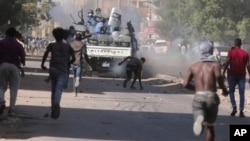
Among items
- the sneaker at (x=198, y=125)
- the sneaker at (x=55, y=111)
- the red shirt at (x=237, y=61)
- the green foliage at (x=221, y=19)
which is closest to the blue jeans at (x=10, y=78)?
the sneaker at (x=55, y=111)

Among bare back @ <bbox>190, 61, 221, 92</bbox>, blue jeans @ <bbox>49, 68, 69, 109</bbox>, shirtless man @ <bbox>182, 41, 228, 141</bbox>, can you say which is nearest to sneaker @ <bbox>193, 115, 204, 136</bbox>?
shirtless man @ <bbox>182, 41, 228, 141</bbox>

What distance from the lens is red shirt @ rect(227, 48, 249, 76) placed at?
1647cm

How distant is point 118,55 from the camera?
3394 centimetres

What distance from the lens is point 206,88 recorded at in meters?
9.45

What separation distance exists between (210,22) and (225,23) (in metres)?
1.72

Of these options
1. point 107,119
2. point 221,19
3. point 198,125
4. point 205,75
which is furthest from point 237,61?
point 221,19

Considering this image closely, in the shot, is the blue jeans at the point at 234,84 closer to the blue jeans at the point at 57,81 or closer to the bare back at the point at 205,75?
the blue jeans at the point at 57,81

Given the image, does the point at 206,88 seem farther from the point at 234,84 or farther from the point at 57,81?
the point at 234,84

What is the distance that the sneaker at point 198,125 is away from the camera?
879 cm

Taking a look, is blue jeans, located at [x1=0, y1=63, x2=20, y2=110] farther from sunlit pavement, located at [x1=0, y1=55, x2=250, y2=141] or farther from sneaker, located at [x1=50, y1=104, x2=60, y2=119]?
sneaker, located at [x1=50, y1=104, x2=60, y2=119]

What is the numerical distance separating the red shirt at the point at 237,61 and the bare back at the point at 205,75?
6.94m

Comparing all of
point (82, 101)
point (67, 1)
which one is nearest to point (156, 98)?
point (82, 101)

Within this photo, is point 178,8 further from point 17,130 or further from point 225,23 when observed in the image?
point 17,130

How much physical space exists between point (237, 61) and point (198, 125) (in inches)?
311
